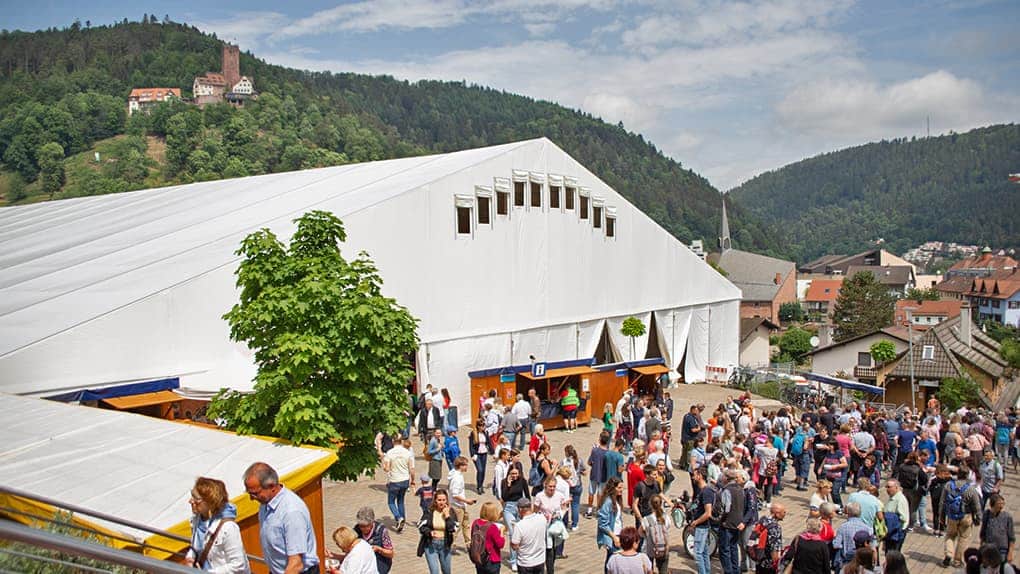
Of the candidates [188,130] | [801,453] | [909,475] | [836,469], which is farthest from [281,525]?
[188,130]

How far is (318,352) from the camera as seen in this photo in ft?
32.3

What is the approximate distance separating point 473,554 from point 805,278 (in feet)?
514

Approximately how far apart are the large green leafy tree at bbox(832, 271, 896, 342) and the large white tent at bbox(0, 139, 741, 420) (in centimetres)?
4898

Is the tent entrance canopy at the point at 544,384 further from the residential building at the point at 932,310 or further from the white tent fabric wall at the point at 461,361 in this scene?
the residential building at the point at 932,310

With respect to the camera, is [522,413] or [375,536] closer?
[375,536]

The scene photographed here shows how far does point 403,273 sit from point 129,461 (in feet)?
40.9

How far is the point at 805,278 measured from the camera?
6068 inches

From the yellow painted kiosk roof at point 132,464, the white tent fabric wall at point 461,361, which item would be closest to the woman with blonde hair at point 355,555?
the yellow painted kiosk roof at point 132,464

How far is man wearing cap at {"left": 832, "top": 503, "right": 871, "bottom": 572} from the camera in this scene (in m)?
9.10

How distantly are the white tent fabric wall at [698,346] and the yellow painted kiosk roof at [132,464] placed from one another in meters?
24.2

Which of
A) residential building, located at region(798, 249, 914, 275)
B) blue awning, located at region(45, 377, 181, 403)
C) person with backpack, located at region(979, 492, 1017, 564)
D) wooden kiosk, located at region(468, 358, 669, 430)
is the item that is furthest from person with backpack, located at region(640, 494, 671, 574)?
residential building, located at region(798, 249, 914, 275)

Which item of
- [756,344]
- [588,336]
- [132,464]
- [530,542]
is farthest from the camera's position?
[756,344]

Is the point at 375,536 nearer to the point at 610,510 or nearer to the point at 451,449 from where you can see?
the point at 610,510

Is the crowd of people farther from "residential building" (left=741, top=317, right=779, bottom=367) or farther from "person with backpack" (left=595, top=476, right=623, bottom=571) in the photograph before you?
"residential building" (left=741, top=317, right=779, bottom=367)
